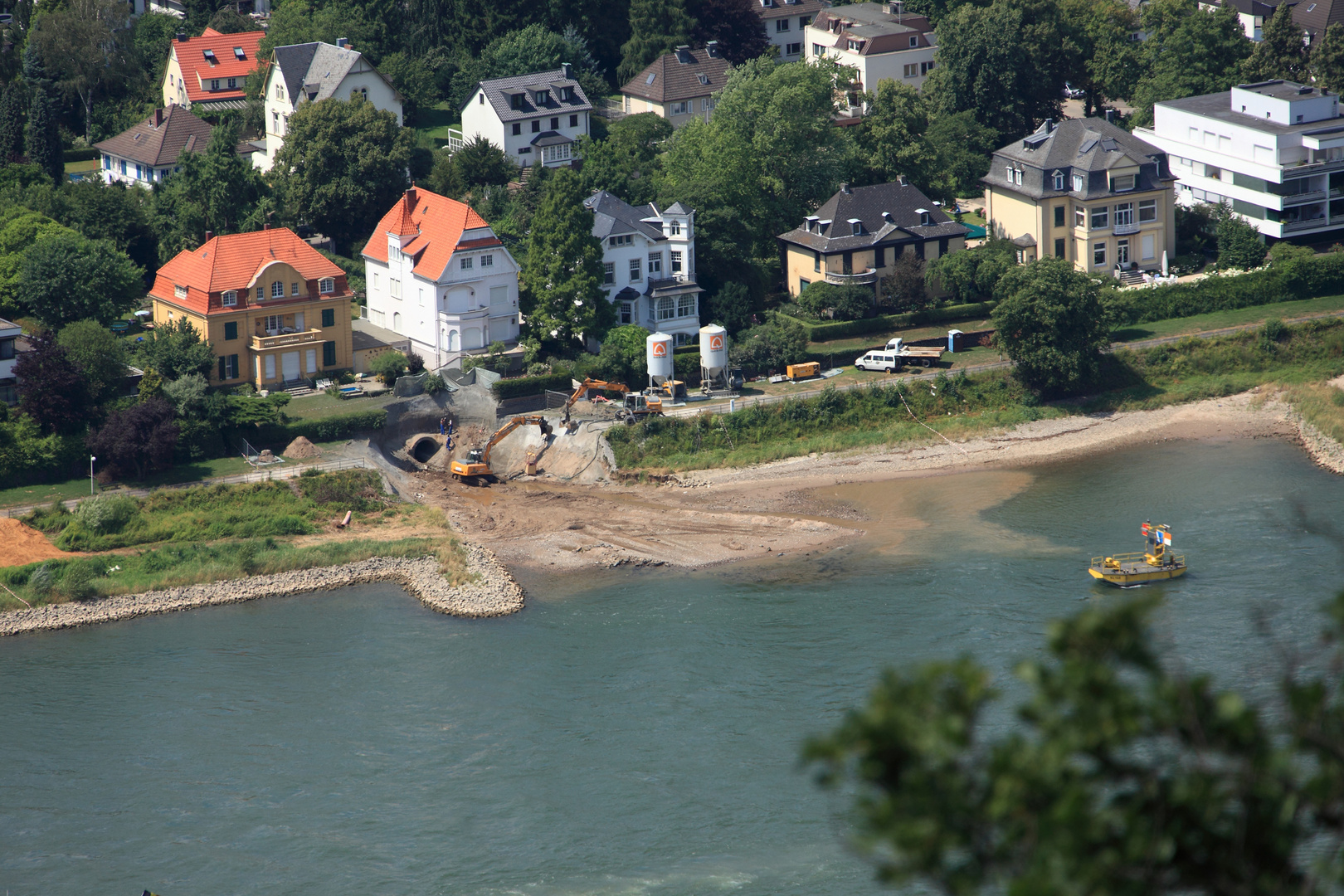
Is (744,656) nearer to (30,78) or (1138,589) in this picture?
(1138,589)

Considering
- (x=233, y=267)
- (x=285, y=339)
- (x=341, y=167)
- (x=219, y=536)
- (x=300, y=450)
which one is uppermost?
(x=341, y=167)

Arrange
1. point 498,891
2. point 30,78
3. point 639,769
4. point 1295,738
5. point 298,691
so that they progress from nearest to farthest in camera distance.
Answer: point 1295,738 < point 498,891 < point 639,769 < point 298,691 < point 30,78

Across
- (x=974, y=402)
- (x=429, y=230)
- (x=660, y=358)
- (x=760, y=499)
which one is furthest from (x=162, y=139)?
(x=974, y=402)

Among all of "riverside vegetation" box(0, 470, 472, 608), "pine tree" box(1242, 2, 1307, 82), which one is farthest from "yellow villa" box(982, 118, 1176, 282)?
"riverside vegetation" box(0, 470, 472, 608)

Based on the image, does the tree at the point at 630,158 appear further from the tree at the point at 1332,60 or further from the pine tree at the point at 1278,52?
the tree at the point at 1332,60

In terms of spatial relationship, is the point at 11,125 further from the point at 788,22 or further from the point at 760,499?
the point at 788,22

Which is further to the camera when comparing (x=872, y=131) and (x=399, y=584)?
(x=872, y=131)

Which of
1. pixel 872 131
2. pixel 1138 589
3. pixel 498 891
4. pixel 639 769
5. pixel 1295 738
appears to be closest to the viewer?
pixel 1295 738

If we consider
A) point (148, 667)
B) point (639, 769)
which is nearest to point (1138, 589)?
point (639, 769)
